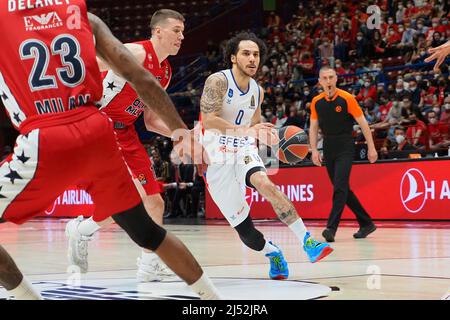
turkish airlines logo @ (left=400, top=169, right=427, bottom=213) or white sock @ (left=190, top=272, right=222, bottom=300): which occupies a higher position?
white sock @ (left=190, top=272, right=222, bottom=300)

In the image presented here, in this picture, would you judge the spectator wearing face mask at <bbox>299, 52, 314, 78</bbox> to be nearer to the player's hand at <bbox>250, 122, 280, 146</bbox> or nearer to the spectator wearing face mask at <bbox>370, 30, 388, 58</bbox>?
the spectator wearing face mask at <bbox>370, 30, 388, 58</bbox>

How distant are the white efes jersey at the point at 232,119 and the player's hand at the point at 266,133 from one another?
0.24 m

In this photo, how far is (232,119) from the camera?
6.26 m

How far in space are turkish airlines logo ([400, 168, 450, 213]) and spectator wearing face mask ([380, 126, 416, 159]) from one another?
1.98ft

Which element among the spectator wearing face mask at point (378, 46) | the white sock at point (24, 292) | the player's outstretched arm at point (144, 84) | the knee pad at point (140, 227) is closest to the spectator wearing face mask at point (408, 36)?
the spectator wearing face mask at point (378, 46)

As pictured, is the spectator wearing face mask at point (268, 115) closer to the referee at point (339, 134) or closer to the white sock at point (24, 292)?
the referee at point (339, 134)

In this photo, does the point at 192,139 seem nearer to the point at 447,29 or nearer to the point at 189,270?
the point at 189,270

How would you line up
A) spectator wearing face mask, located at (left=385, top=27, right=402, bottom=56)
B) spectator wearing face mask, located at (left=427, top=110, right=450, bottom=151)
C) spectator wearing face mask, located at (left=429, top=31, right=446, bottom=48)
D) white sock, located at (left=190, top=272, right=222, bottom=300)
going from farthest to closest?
spectator wearing face mask, located at (left=385, top=27, right=402, bottom=56), spectator wearing face mask, located at (left=429, top=31, right=446, bottom=48), spectator wearing face mask, located at (left=427, top=110, right=450, bottom=151), white sock, located at (left=190, top=272, right=222, bottom=300)

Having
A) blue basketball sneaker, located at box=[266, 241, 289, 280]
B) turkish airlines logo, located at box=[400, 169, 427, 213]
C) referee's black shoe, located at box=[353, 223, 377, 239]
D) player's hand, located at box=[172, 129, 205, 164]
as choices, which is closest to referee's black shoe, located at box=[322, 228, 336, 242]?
referee's black shoe, located at box=[353, 223, 377, 239]

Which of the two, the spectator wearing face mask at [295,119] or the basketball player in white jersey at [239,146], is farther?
the spectator wearing face mask at [295,119]

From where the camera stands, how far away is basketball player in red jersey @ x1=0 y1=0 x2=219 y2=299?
11.1 feet

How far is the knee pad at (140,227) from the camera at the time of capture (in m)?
3.53

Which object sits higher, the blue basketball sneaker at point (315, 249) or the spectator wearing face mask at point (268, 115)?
the spectator wearing face mask at point (268, 115)
